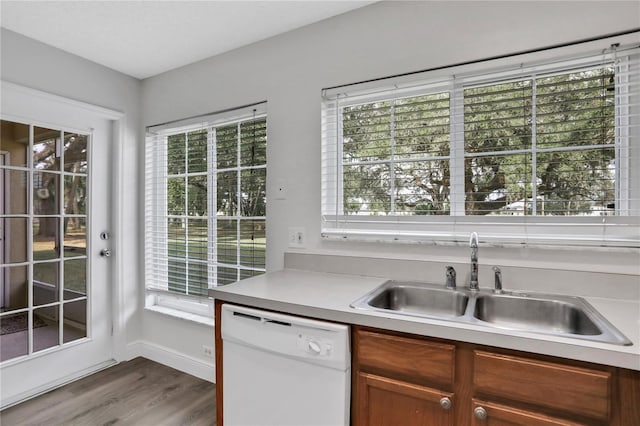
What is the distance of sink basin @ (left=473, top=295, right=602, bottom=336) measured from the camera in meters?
1.32

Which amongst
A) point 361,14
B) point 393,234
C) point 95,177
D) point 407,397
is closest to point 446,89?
point 361,14

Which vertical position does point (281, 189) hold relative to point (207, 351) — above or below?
above

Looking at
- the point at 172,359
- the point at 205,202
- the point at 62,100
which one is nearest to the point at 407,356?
the point at 205,202

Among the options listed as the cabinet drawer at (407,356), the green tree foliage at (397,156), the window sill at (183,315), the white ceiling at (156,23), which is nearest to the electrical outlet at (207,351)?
the window sill at (183,315)

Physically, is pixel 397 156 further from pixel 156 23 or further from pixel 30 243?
pixel 30 243

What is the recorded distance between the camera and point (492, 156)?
1621 millimetres

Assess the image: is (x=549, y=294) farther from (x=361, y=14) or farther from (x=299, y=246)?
(x=361, y=14)

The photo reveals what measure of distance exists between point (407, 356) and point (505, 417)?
0.32 metres

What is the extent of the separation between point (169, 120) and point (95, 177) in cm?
73

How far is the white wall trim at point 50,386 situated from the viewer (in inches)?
84.5

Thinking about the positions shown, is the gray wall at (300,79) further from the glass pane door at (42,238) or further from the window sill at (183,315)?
the glass pane door at (42,238)

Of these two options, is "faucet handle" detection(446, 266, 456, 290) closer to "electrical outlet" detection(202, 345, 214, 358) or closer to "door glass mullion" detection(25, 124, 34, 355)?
"electrical outlet" detection(202, 345, 214, 358)

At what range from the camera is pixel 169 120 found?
2721 mm

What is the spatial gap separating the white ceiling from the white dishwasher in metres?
1.65
